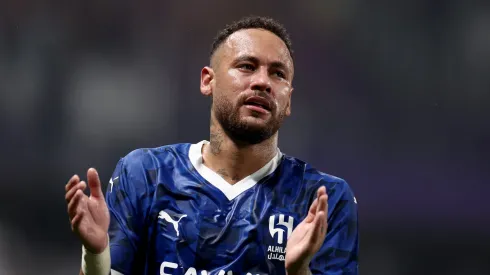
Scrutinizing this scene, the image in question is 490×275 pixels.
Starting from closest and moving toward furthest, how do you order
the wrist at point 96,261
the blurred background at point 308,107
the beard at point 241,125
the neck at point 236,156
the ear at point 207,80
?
the wrist at point 96,261 → the beard at point 241,125 → the neck at point 236,156 → the ear at point 207,80 → the blurred background at point 308,107

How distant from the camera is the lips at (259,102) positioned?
2432mm

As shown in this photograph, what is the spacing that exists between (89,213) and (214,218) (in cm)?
50

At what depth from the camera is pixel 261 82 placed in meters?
2.44

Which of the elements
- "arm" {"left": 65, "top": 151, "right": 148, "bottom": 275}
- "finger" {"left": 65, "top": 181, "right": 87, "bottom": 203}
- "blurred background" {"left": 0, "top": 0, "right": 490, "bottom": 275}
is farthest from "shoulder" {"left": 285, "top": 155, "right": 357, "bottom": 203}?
"blurred background" {"left": 0, "top": 0, "right": 490, "bottom": 275}

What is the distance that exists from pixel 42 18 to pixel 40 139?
0.81 metres

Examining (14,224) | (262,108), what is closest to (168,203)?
(262,108)

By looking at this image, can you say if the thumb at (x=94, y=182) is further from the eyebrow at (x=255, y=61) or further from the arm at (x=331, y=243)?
the eyebrow at (x=255, y=61)

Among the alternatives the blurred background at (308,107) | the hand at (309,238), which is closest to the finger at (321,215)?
the hand at (309,238)

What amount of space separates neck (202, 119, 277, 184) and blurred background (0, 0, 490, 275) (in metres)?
1.65

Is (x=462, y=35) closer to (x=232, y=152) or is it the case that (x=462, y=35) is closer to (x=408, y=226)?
(x=408, y=226)

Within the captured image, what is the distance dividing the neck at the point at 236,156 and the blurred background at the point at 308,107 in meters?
1.65

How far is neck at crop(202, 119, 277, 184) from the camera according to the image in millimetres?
2537

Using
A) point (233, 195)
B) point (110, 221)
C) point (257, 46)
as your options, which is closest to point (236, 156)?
point (233, 195)

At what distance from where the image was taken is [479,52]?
439cm
